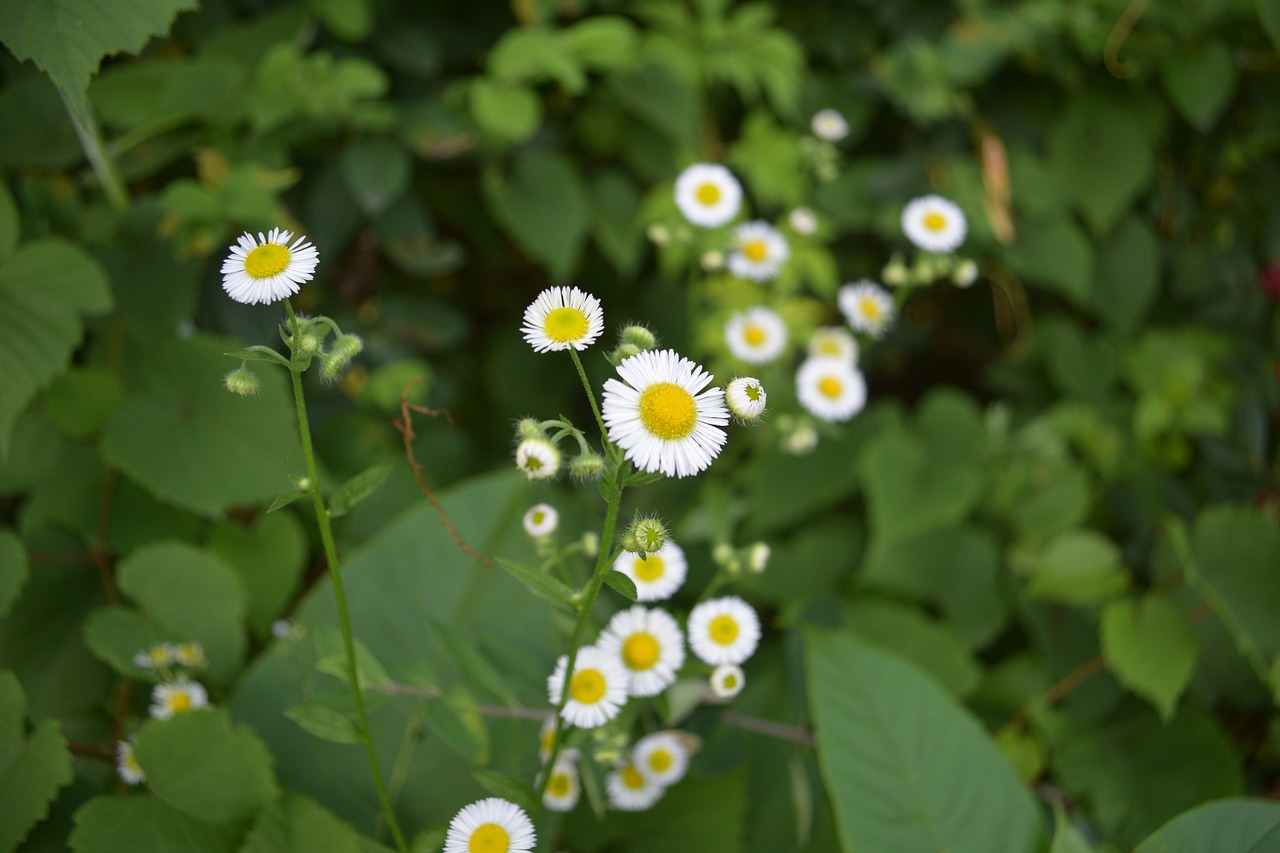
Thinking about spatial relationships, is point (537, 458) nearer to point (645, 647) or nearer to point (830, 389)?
point (645, 647)

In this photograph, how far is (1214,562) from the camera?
1.28m

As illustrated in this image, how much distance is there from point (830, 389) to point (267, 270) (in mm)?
809

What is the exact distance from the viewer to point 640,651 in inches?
30.0

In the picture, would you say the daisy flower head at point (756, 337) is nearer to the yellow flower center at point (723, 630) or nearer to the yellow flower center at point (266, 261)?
the yellow flower center at point (723, 630)

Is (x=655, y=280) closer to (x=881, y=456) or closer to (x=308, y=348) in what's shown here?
(x=881, y=456)

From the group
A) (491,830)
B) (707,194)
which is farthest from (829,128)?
(491,830)

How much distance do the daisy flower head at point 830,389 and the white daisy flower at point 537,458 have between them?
669 millimetres

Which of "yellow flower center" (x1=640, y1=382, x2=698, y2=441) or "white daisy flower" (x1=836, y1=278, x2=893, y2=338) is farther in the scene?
"white daisy flower" (x1=836, y1=278, x2=893, y2=338)

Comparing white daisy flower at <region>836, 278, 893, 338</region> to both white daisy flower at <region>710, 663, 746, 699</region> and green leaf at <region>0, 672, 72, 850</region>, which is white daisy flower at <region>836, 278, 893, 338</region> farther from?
green leaf at <region>0, 672, 72, 850</region>

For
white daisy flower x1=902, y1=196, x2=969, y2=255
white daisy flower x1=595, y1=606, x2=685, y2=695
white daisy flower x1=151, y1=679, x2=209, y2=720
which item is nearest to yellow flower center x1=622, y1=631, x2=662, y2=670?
white daisy flower x1=595, y1=606, x2=685, y2=695

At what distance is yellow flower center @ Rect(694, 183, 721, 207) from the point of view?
3.75ft

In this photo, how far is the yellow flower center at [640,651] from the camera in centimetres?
Answer: 76

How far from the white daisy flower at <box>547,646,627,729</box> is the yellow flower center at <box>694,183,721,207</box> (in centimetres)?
64

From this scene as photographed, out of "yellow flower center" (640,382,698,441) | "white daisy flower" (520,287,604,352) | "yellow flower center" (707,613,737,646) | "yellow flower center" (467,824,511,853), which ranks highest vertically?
"white daisy flower" (520,287,604,352)
